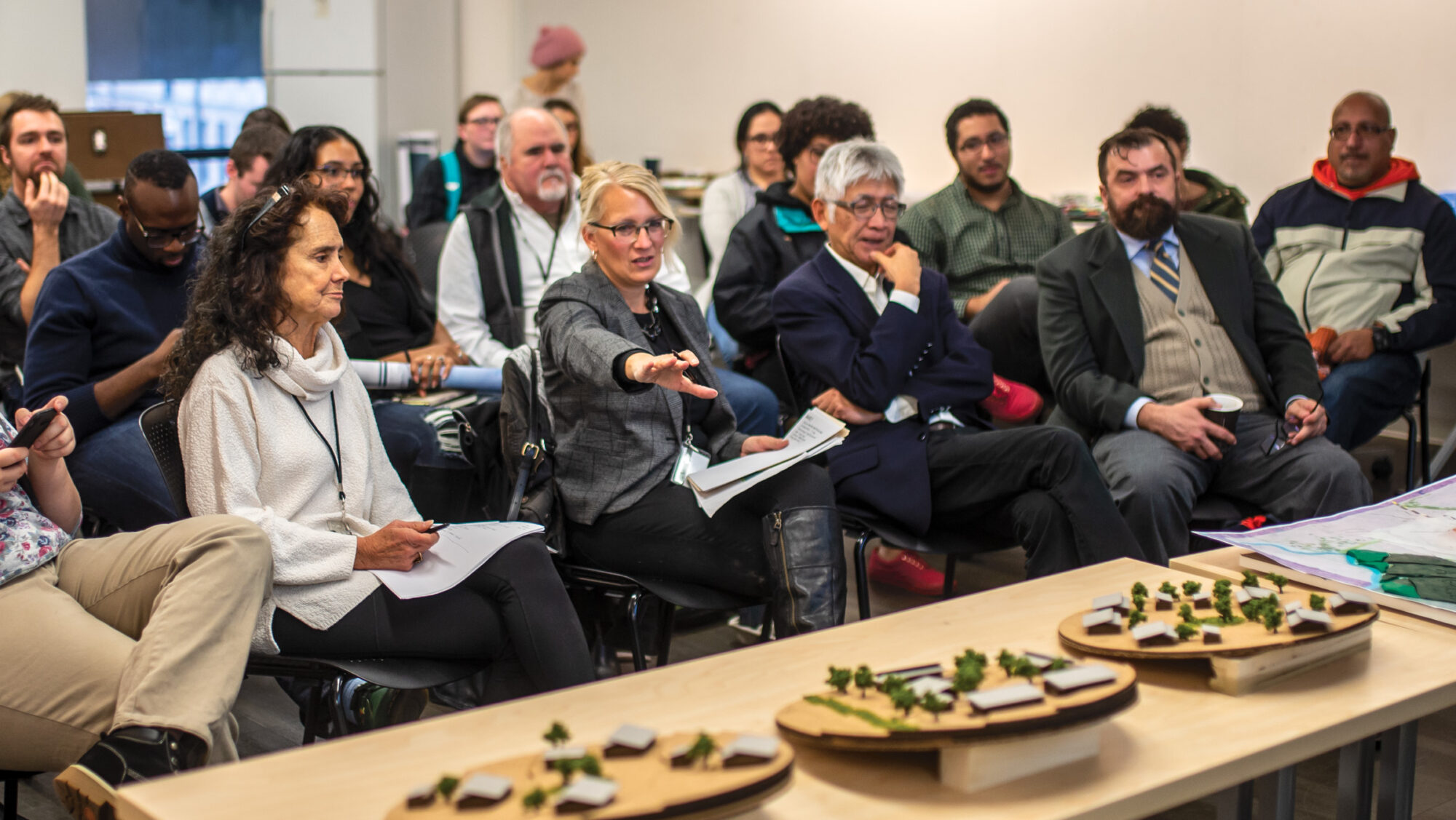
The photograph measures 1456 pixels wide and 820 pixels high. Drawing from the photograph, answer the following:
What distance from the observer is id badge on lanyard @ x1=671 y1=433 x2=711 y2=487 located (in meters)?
2.56

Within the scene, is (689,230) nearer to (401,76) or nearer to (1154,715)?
(401,76)

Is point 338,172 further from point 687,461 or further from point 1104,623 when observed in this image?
point 1104,623

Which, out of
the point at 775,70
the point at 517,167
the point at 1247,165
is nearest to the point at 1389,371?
the point at 1247,165

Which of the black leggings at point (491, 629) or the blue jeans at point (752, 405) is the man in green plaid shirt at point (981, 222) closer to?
the blue jeans at point (752, 405)

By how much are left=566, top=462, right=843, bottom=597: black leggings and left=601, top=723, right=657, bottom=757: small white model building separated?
48.7 inches

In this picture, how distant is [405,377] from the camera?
316cm

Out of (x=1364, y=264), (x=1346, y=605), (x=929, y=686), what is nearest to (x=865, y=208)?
(x=1346, y=605)

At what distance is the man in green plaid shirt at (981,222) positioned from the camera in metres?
4.01

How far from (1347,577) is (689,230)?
4169 millimetres

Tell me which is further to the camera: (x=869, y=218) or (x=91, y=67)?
(x=91, y=67)

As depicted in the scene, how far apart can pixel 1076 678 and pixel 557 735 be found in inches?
20.9

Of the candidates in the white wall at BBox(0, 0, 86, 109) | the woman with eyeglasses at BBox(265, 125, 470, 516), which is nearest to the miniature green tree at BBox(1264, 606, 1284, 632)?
Result: the woman with eyeglasses at BBox(265, 125, 470, 516)

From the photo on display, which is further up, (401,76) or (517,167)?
(401,76)

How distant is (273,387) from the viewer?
213cm
